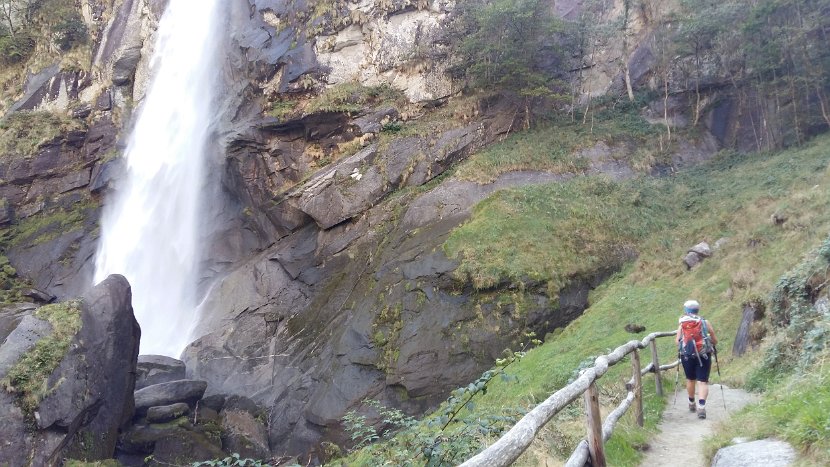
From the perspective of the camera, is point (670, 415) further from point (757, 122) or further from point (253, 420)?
point (757, 122)

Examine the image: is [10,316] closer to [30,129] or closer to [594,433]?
[30,129]

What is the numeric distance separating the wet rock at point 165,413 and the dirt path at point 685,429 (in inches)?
540

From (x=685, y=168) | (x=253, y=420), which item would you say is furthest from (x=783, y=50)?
(x=253, y=420)

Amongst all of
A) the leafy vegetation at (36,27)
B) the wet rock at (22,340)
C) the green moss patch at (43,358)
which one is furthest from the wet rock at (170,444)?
the leafy vegetation at (36,27)

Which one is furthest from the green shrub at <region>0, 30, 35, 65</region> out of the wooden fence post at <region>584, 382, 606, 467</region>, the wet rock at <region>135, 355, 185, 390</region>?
the wooden fence post at <region>584, 382, 606, 467</region>

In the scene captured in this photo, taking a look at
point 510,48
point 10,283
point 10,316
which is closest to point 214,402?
point 10,316

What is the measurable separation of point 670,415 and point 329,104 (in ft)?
73.7

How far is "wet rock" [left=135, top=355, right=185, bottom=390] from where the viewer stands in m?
19.2

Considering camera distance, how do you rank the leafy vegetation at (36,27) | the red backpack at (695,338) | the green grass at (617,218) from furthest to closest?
the leafy vegetation at (36,27)
the green grass at (617,218)
the red backpack at (695,338)

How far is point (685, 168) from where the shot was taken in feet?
86.2

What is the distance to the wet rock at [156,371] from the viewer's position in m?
19.2

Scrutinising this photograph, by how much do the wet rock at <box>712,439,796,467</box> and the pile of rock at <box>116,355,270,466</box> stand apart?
1338 centimetres

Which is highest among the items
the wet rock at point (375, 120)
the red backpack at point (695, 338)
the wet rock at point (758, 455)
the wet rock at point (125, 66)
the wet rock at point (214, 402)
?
the wet rock at point (125, 66)

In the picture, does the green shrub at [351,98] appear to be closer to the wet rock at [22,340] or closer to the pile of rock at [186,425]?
the pile of rock at [186,425]
